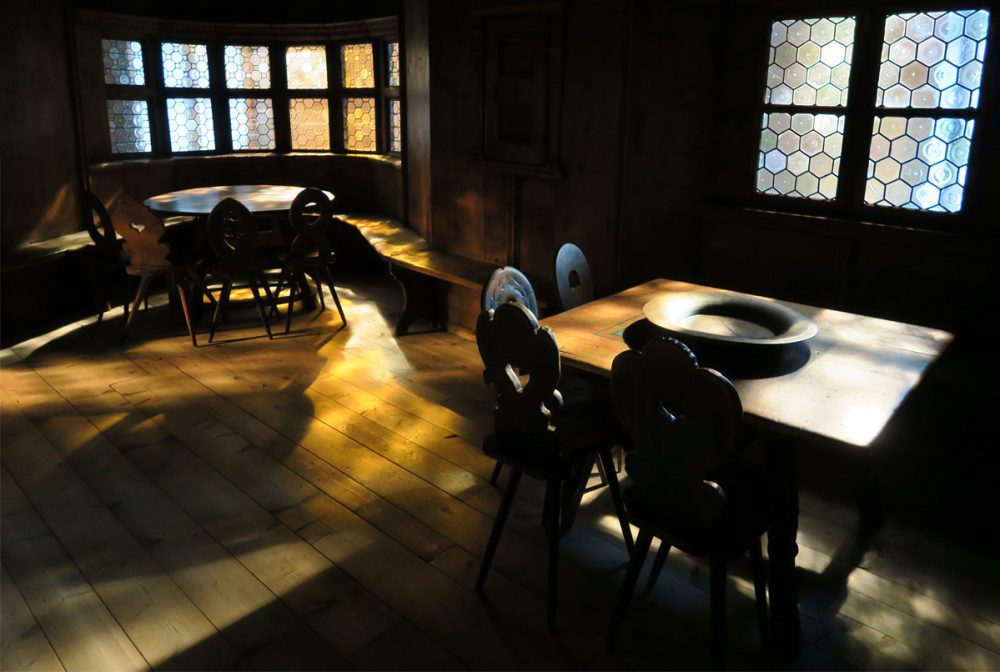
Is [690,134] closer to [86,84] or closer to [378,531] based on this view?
[378,531]

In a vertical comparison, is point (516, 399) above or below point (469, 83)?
below

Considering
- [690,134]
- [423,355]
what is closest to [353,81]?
[423,355]

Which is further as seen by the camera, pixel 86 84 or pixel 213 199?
pixel 86 84

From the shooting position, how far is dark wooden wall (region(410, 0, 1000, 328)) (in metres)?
3.57

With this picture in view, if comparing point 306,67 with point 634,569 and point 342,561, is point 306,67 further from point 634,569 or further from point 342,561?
point 634,569

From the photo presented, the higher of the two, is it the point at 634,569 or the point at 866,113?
the point at 866,113

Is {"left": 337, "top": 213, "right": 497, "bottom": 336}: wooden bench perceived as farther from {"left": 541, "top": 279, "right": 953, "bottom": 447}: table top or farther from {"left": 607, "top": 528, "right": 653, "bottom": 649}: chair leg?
{"left": 607, "top": 528, "right": 653, "bottom": 649}: chair leg

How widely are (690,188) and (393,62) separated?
326 cm

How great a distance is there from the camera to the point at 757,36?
12.8 feet

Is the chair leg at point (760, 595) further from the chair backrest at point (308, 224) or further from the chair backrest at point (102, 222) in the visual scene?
the chair backrest at point (102, 222)

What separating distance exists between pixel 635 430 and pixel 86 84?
5.59m

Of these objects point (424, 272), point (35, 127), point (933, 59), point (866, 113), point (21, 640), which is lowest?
point (21, 640)

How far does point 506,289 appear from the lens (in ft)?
9.09

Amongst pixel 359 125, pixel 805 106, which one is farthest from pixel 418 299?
pixel 805 106
